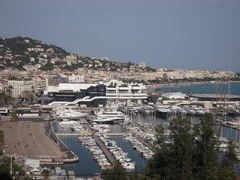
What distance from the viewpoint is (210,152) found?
715 inches

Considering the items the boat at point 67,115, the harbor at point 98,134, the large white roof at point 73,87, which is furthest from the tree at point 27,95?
the boat at point 67,115

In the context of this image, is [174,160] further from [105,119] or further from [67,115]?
[67,115]

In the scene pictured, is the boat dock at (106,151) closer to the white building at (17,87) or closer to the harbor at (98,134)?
the harbor at (98,134)

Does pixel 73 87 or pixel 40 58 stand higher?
pixel 40 58

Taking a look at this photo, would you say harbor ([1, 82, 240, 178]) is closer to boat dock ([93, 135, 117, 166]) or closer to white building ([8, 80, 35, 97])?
boat dock ([93, 135, 117, 166])

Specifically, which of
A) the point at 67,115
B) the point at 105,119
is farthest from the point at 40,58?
the point at 105,119

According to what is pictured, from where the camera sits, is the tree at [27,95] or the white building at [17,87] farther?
the white building at [17,87]

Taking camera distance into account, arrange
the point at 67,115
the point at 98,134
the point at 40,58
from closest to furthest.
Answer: the point at 98,134 < the point at 67,115 < the point at 40,58

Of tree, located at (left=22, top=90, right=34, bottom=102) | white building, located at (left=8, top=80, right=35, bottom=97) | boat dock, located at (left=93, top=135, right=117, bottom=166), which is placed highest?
white building, located at (left=8, top=80, right=35, bottom=97)

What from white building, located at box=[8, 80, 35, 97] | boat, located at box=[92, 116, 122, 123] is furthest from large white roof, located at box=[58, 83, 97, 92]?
boat, located at box=[92, 116, 122, 123]

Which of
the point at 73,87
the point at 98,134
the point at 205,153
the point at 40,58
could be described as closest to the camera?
the point at 205,153

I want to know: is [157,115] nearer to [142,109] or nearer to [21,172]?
[142,109]

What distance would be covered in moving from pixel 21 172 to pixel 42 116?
2078 centimetres

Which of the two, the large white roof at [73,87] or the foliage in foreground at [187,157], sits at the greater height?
the large white roof at [73,87]
